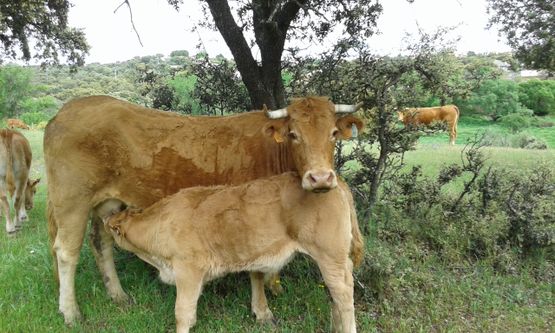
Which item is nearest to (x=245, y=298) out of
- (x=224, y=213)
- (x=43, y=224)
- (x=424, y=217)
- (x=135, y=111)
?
(x=224, y=213)

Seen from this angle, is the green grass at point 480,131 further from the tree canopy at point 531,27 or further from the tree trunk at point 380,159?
the tree trunk at point 380,159

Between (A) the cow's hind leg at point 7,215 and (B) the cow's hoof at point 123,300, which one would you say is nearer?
(B) the cow's hoof at point 123,300

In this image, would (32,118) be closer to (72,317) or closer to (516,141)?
(516,141)

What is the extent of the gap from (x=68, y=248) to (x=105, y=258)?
61cm

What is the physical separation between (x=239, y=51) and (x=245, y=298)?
11.9ft

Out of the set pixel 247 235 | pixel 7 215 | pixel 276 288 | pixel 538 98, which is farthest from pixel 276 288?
pixel 538 98


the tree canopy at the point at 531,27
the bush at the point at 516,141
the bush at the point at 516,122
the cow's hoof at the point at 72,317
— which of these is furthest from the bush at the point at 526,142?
the cow's hoof at the point at 72,317

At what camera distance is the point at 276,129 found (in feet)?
16.1

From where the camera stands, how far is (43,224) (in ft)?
32.3

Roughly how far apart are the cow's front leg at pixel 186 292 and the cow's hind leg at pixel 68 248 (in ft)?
5.06

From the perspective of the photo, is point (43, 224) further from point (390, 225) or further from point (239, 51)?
point (390, 225)

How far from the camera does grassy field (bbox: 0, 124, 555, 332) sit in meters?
5.14

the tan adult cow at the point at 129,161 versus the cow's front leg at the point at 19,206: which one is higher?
the tan adult cow at the point at 129,161

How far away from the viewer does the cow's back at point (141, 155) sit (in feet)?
17.5
